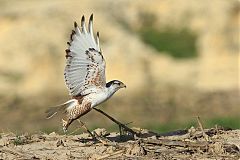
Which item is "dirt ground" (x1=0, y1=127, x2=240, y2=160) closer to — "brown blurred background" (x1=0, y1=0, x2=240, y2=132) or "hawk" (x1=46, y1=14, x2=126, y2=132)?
"hawk" (x1=46, y1=14, x2=126, y2=132)

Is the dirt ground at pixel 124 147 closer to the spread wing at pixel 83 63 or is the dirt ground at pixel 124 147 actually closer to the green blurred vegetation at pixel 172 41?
the spread wing at pixel 83 63

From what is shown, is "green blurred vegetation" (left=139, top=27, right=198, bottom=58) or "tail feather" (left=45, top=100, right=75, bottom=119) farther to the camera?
"green blurred vegetation" (left=139, top=27, right=198, bottom=58)

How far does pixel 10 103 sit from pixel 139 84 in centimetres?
487

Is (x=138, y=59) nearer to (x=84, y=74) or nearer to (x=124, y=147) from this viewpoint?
(x=84, y=74)

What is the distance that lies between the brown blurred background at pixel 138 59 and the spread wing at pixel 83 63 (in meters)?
12.3

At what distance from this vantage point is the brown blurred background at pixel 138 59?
90.2 ft

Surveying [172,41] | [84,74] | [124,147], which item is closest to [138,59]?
[172,41]

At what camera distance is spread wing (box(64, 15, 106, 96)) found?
34.3ft

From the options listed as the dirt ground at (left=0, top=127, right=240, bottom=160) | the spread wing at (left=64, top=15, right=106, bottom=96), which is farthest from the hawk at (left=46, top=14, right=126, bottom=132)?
Result: the dirt ground at (left=0, top=127, right=240, bottom=160)

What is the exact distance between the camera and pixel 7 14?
36.9 meters

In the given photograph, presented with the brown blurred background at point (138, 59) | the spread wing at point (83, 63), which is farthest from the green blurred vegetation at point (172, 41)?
the spread wing at point (83, 63)

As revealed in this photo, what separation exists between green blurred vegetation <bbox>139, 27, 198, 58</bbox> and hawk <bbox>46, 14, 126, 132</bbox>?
24.4 m

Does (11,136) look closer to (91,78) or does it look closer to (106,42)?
(91,78)

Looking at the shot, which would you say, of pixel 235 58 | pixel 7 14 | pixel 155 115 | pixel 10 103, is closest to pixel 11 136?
pixel 155 115
